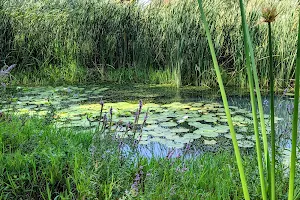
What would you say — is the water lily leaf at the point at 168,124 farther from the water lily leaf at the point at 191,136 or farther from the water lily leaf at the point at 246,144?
the water lily leaf at the point at 246,144

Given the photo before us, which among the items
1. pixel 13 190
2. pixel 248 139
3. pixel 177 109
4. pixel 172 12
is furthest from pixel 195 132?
pixel 172 12

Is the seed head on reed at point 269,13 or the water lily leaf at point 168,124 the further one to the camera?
the water lily leaf at point 168,124

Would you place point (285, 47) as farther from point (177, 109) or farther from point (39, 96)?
point (39, 96)

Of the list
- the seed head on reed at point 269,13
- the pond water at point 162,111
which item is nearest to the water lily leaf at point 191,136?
the pond water at point 162,111

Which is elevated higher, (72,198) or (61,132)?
(61,132)

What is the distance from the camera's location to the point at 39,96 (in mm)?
5039

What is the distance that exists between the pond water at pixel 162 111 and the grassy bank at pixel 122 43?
750 mm

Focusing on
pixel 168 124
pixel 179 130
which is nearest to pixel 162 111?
pixel 168 124

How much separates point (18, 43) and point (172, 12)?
327cm

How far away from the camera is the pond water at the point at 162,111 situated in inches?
126

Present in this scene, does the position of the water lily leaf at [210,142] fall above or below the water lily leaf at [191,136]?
below

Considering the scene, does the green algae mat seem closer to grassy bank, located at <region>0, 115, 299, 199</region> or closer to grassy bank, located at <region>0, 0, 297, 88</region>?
grassy bank, located at <region>0, 115, 299, 199</region>

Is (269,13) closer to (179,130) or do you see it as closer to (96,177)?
(96,177)

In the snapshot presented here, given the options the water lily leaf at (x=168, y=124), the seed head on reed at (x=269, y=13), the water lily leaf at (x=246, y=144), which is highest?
Answer: the seed head on reed at (x=269, y=13)
